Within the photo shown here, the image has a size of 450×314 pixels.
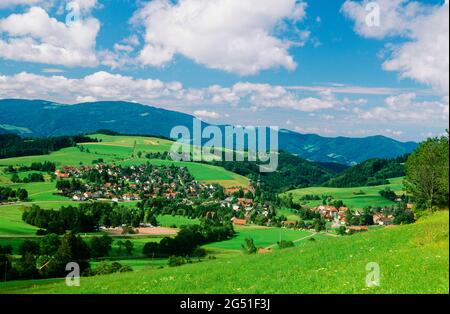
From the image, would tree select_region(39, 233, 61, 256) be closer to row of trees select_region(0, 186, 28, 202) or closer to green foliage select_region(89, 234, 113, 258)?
green foliage select_region(89, 234, 113, 258)

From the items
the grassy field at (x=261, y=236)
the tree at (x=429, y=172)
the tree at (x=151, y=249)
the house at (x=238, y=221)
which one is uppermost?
the tree at (x=429, y=172)

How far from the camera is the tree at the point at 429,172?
206ft

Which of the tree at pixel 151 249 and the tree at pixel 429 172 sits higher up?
the tree at pixel 429 172

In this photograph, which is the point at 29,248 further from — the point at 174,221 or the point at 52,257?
the point at 174,221

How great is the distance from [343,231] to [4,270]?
112m

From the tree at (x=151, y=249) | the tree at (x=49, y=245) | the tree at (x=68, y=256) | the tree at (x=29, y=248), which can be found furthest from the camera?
the tree at (x=151, y=249)

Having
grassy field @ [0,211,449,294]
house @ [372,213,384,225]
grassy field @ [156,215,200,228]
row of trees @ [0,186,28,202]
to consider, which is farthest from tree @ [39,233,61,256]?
house @ [372,213,384,225]

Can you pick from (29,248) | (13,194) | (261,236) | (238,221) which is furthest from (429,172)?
(13,194)

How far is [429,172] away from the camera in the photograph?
211ft

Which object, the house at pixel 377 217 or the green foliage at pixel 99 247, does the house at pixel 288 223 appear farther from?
the green foliage at pixel 99 247

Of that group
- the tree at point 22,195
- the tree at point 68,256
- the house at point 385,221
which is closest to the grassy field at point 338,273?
the tree at point 68,256
